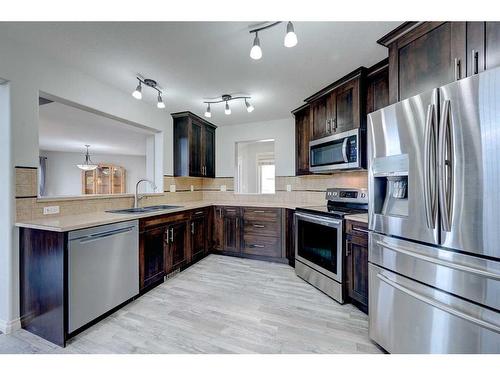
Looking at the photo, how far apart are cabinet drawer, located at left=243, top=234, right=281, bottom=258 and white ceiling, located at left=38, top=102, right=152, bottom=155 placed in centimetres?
235

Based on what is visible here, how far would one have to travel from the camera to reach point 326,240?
98.8 inches

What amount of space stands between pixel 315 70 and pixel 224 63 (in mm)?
931

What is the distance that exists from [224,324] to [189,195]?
2718 millimetres

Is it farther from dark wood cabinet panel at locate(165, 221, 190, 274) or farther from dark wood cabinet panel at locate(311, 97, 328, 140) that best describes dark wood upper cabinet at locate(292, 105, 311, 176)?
dark wood cabinet panel at locate(165, 221, 190, 274)

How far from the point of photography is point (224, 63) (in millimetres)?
2156

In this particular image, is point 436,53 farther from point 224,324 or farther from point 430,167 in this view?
point 224,324

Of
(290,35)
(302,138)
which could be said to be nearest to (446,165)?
(290,35)

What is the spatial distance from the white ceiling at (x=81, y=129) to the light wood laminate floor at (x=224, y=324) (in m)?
2.35

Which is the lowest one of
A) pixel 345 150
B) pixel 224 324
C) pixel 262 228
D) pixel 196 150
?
pixel 224 324

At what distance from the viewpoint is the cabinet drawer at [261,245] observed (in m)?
3.52

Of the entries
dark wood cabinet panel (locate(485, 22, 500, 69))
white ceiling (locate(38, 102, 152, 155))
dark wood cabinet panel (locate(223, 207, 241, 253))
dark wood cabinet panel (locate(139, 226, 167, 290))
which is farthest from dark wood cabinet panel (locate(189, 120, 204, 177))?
dark wood cabinet panel (locate(485, 22, 500, 69))

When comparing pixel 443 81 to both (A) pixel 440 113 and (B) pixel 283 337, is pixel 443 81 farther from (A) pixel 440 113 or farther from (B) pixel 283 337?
(B) pixel 283 337

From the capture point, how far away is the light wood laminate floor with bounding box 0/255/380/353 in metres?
1.68
